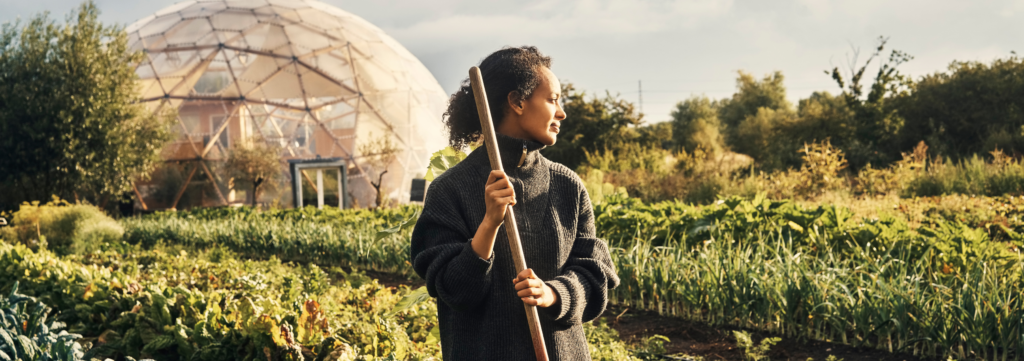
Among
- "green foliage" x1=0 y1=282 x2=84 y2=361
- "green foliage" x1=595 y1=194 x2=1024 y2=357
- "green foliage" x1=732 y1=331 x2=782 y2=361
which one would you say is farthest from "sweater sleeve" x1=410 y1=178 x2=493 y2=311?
"green foliage" x1=595 y1=194 x2=1024 y2=357

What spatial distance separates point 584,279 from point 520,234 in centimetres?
20

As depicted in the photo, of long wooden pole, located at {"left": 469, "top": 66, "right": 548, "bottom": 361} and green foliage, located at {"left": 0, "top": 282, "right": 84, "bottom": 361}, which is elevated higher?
long wooden pole, located at {"left": 469, "top": 66, "right": 548, "bottom": 361}

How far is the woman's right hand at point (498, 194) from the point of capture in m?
1.34

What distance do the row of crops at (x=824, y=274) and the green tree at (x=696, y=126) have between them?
78.6 feet

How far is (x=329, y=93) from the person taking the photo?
62.9ft

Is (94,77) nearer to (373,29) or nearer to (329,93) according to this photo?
(329,93)

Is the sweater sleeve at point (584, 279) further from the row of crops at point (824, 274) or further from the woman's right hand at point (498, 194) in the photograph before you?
the row of crops at point (824, 274)

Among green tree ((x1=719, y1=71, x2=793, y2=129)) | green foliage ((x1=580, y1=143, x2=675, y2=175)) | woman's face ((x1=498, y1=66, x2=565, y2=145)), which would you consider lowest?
woman's face ((x1=498, y1=66, x2=565, y2=145))

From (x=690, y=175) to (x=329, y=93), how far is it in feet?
35.3

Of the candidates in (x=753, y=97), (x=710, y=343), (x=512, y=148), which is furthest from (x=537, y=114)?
(x=753, y=97)

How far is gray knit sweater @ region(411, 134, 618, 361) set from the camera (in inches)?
62.8

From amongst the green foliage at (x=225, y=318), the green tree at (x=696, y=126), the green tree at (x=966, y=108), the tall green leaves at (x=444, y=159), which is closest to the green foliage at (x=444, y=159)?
the tall green leaves at (x=444, y=159)

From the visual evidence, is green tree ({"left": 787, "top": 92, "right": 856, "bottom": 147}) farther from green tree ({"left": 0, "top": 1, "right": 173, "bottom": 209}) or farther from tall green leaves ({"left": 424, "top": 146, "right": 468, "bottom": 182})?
tall green leaves ({"left": 424, "top": 146, "right": 468, "bottom": 182})

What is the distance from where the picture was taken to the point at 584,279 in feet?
5.42
